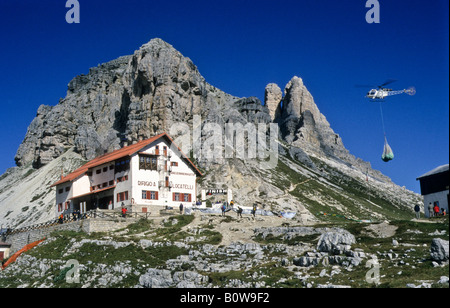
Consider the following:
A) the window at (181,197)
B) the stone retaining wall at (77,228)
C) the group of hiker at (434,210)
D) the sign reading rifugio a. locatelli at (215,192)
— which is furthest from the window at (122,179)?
the group of hiker at (434,210)

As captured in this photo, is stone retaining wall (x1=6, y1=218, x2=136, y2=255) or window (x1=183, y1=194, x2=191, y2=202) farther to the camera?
window (x1=183, y1=194, x2=191, y2=202)

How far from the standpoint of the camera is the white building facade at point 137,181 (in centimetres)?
7781

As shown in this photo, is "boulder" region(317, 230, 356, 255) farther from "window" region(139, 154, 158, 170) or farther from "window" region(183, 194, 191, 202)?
"window" region(139, 154, 158, 170)

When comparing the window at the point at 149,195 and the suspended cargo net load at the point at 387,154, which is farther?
the suspended cargo net load at the point at 387,154

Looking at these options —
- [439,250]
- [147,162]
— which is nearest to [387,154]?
[147,162]

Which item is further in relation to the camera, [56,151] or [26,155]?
[26,155]

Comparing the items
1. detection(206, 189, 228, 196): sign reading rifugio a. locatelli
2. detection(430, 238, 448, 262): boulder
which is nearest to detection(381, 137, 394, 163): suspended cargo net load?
detection(206, 189, 228, 196): sign reading rifugio a. locatelli

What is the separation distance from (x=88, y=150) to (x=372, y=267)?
447 ft

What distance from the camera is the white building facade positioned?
77812 millimetres

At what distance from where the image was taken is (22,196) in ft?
480

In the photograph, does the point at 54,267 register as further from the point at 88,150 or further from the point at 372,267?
the point at 88,150

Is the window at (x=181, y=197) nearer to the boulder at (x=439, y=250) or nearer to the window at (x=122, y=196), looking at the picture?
the window at (x=122, y=196)
